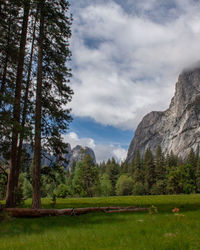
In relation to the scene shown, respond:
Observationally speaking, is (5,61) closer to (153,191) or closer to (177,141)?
(153,191)

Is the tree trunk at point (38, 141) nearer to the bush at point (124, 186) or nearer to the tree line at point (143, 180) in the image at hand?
the tree line at point (143, 180)

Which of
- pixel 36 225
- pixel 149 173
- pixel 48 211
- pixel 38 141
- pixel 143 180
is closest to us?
pixel 36 225

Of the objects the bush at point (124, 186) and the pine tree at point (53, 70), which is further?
the bush at point (124, 186)

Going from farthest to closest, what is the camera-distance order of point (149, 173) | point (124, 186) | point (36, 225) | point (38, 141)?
point (149, 173), point (124, 186), point (38, 141), point (36, 225)

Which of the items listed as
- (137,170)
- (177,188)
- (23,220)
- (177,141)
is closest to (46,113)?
(23,220)

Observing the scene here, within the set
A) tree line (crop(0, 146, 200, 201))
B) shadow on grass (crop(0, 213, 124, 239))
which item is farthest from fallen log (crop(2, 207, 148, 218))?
tree line (crop(0, 146, 200, 201))

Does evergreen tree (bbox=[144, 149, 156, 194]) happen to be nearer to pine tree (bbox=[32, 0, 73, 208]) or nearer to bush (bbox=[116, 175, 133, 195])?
bush (bbox=[116, 175, 133, 195])

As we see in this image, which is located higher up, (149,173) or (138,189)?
(149,173)

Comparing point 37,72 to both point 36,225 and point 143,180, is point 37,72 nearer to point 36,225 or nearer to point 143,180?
point 36,225

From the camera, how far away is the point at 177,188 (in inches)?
2176

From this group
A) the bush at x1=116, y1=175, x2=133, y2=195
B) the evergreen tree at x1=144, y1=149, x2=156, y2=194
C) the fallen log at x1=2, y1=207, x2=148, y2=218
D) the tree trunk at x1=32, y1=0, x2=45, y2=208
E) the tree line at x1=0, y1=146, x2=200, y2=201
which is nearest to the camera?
the fallen log at x1=2, y1=207, x2=148, y2=218

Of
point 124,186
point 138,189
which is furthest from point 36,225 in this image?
point 124,186

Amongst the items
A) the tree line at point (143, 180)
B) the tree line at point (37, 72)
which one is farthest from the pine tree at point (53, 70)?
the tree line at point (143, 180)

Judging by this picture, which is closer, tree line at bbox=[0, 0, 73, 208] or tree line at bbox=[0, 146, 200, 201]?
tree line at bbox=[0, 0, 73, 208]
